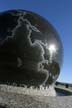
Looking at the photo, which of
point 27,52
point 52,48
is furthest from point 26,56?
point 52,48

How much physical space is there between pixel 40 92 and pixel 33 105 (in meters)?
2.54

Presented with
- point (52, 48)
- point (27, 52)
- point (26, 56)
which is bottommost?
point (26, 56)

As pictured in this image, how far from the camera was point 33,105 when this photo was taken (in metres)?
9.81

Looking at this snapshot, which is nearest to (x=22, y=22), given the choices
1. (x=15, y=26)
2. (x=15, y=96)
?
(x=15, y=26)

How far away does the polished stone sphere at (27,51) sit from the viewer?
11789mm

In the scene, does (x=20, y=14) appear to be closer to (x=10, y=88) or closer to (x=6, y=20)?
(x=6, y=20)

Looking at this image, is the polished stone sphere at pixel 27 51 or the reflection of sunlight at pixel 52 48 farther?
the reflection of sunlight at pixel 52 48

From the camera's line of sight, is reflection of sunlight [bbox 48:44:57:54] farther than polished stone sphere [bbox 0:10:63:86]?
Yes

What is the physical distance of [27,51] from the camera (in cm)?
1190

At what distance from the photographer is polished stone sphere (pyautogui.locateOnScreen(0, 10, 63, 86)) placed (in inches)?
464

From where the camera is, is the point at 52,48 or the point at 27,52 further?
the point at 52,48

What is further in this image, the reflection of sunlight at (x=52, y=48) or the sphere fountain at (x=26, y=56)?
the reflection of sunlight at (x=52, y=48)

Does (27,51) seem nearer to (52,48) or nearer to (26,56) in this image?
(26,56)

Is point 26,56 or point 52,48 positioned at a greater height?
point 52,48
